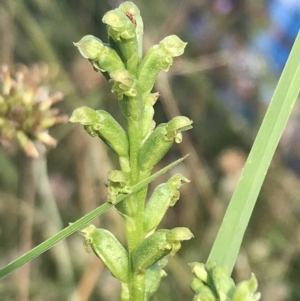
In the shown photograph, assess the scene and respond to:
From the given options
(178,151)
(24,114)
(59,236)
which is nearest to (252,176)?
(59,236)

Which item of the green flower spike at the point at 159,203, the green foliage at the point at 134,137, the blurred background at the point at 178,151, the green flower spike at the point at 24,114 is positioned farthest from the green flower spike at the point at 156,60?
the blurred background at the point at 178,151

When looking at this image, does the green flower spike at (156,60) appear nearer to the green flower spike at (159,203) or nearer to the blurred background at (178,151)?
the green flower spike at (159,203)

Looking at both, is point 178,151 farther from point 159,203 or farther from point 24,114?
point 159,203

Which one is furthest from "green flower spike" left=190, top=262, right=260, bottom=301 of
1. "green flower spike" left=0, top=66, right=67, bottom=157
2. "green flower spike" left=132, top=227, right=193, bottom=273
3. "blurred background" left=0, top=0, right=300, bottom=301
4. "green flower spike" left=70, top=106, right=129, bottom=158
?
"blurred background" left=0, top=0, right=300, bottom=301

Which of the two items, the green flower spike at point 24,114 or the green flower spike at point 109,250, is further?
the green flower spike at point 24,114

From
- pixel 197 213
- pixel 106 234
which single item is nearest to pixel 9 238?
pixel 197 213

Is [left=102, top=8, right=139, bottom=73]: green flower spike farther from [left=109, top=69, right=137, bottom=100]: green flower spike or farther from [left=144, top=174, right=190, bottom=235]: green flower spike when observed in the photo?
[left=144, top=174, right=190, bottom=235]: green flower spike
